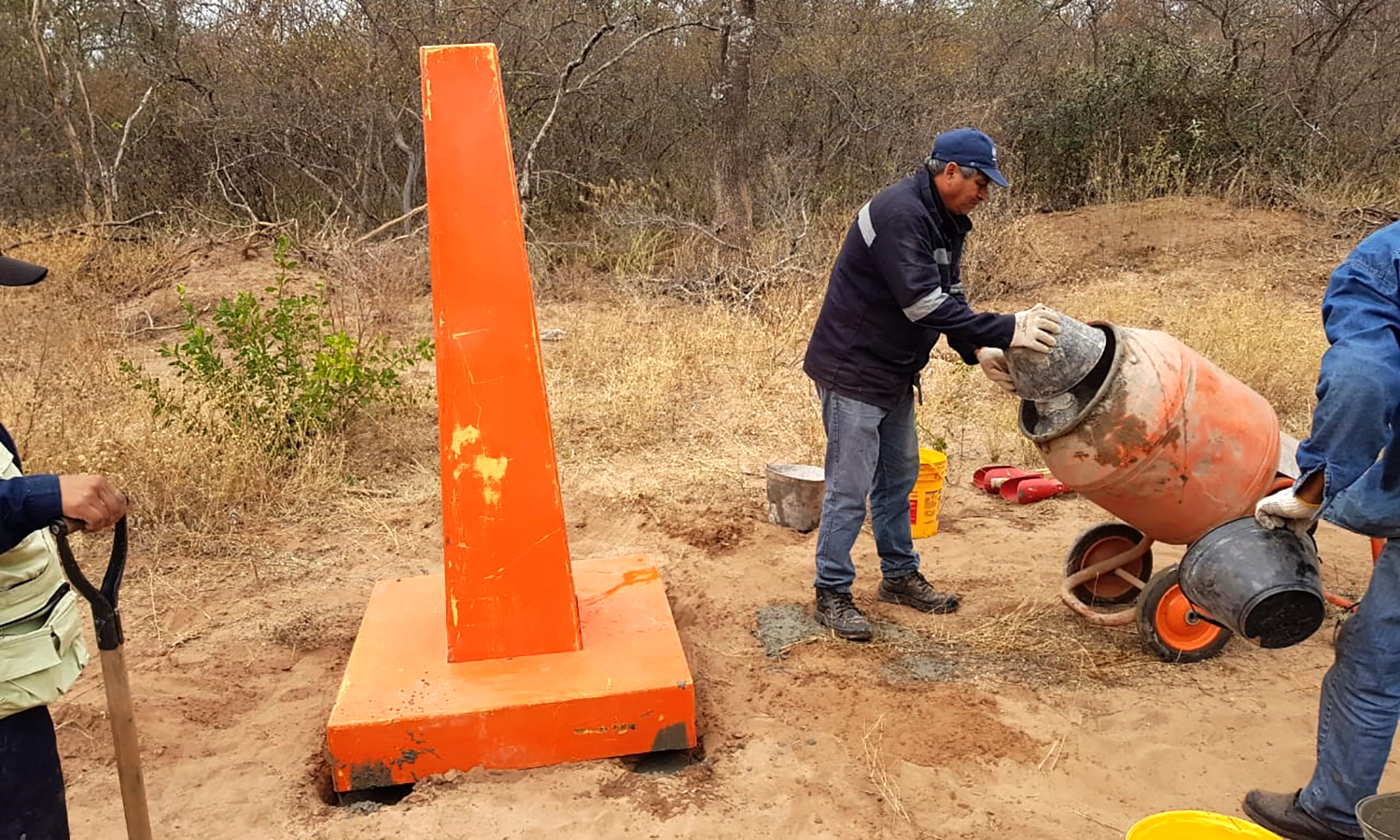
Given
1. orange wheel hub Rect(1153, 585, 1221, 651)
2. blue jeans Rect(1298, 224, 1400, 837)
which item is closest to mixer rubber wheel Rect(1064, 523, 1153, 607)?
orange wheel hub Rect(1153, 585, 1221, 651)

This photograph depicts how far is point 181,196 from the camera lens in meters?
13.8

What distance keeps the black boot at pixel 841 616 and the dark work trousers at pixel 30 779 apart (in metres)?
2.76

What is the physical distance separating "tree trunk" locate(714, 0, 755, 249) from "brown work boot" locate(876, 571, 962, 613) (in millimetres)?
7365

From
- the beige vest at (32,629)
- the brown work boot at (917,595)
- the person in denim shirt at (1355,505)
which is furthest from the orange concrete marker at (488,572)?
the person in denim shirt at (1355,505)

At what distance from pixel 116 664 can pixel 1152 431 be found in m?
3.14

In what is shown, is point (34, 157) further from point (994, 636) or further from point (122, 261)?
point (994, 636)

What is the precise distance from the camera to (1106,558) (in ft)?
14.8

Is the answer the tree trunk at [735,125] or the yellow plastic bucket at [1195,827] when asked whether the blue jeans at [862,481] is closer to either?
the yellow plastic bucket at [1195,827]

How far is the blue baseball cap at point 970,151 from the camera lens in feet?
12.5

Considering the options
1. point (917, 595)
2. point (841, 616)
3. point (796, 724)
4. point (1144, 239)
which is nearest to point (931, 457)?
point (917, 595)

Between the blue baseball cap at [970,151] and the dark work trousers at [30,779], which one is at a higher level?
the blue baseball cap at [970,151]

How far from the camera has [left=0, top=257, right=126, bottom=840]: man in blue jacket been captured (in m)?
2.04

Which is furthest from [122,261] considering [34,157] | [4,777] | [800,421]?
[4,777]

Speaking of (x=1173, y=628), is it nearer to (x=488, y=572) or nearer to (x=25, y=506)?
(x=488, y=572)
